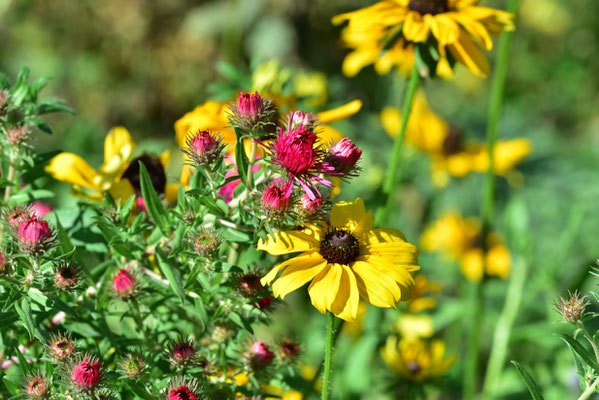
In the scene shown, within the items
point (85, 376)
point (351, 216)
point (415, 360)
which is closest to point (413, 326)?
point (415, 360)

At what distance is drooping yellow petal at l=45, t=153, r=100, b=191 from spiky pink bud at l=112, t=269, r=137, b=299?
178mm

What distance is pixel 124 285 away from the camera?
2.05 ft

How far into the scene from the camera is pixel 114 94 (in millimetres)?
3305

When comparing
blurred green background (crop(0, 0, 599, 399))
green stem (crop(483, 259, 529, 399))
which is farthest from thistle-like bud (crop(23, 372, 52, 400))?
blurred green background (crop(0, 0, 599, 399))

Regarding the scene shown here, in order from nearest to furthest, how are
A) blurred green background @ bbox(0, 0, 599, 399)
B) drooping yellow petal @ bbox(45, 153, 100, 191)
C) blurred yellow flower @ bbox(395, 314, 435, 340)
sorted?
drooping yellow petal @ bbox(45, 153, 100, 191) → blurred yellow flower @ bbox(395, 314, 435, 340) → blurred green background @ bbox(0, 0, 599, 399)

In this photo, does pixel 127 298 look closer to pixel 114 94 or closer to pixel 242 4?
pixel 242 4

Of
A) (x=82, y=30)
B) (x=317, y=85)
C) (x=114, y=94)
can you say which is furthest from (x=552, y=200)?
(x=82, y=30)

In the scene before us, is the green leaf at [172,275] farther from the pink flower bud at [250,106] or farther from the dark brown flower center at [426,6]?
the dark brown flower center at [426,6]

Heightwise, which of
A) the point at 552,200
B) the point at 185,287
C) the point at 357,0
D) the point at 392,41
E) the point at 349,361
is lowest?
the point at 552,200

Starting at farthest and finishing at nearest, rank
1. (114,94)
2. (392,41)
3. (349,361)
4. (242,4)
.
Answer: (114,94) → (242,4) → (349,361) → (392,41)

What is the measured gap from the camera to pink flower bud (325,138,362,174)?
62 cm

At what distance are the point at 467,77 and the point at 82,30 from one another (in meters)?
2.53

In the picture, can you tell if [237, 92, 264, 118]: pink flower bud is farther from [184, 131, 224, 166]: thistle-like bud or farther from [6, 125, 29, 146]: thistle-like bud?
[6, 125, 29, 146]: thistle-like bud

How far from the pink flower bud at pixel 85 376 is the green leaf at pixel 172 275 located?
0.10 m
